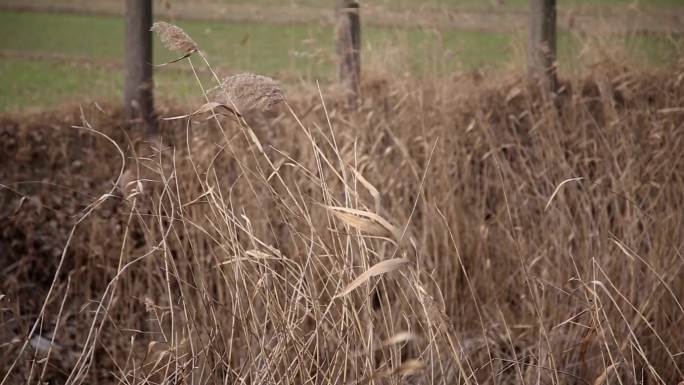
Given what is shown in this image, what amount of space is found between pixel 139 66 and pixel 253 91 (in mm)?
2416

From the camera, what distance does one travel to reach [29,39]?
31.7 feet

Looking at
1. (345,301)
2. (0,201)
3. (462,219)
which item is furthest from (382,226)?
(0,201)

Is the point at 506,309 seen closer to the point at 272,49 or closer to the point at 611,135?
the point at 611,135

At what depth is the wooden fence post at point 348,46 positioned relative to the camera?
3822 mm

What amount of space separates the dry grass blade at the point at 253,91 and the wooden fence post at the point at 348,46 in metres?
2.49

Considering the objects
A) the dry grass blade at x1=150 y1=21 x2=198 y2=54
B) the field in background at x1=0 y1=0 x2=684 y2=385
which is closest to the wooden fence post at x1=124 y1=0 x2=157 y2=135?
the field in background at x1=0 y1=0 x2=684 y2=385

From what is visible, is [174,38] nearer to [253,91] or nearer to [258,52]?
[253,91]

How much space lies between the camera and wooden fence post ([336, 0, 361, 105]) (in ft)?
12.5

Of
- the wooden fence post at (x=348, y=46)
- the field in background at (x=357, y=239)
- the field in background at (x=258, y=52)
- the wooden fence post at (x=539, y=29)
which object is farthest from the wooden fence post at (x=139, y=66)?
the wooden fence post at (x=539, y=29)

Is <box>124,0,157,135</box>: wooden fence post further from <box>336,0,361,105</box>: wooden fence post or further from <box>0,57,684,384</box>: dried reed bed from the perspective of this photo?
<box>336,0,361,105</box>: wooden fence post

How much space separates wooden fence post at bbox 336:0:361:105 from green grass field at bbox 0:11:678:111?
179 mm

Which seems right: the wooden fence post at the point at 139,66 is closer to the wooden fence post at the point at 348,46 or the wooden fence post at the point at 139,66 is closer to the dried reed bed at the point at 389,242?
the dried reed bed at the point at 389,242

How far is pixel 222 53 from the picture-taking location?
8.66 m

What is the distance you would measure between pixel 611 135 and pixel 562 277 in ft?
3.54
